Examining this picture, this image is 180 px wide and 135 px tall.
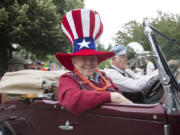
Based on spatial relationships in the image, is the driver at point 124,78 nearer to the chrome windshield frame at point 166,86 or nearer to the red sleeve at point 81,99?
the chrome windshield frame at point 166,86

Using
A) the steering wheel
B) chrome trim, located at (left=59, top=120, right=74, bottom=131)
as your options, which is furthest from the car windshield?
chrome trim, located at (left=59, top=120, right=74, bottom=131)

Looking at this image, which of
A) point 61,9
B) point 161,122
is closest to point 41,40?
point 61,9

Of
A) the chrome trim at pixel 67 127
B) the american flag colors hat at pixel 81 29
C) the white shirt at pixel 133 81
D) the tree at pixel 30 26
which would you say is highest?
the tree at pixel 30 26

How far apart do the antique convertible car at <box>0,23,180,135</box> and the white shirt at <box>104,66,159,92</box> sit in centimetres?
10

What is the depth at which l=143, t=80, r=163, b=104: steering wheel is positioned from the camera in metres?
2.17

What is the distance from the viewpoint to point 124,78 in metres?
2.64

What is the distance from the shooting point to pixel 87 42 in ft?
6.48

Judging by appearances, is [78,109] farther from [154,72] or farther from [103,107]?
[154,72]

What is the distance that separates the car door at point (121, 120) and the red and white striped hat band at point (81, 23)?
803 millimetres

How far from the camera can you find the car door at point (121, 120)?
124 centimetres

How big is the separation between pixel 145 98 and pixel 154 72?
363mm

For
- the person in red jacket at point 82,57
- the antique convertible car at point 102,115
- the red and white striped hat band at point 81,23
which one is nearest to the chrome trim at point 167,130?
the antique convertible car at point 102,115

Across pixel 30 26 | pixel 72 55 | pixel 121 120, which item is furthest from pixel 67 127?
pixel 30 26

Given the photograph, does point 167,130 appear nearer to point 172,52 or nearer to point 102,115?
point 102,115
